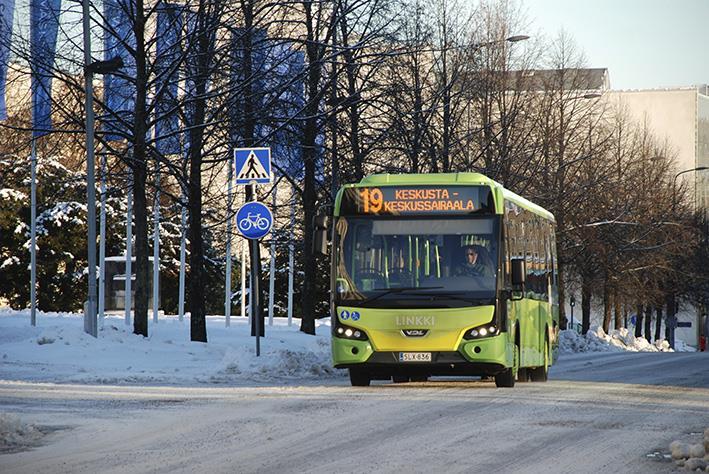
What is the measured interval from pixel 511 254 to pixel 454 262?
1.26 m

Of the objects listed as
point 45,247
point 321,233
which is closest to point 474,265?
point 321,233

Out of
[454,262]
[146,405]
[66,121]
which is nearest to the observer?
[146,405]

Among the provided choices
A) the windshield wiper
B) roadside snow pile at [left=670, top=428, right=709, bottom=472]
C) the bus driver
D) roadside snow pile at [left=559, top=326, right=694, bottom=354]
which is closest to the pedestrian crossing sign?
the windshield wiper

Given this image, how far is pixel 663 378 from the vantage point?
25859 millimetres

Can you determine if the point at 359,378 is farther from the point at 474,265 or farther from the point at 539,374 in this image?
the point at 539,374

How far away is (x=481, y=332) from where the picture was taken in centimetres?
1977

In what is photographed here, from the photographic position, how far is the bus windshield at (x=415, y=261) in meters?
19.8

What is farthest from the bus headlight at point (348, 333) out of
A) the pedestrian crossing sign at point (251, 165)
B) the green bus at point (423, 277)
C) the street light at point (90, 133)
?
the street light at point (90, 133)

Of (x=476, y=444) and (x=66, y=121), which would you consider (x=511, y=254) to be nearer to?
(x=476, y=444)

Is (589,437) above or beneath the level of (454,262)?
beneath

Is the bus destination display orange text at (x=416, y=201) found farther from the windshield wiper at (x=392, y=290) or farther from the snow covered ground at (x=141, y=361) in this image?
the snow covered ground at (x=141, y=361)

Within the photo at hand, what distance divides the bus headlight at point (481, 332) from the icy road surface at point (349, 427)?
74 cm

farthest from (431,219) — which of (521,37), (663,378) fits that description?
(521,37)

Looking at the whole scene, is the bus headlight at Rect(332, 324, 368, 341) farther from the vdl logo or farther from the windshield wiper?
the windshield wiper
